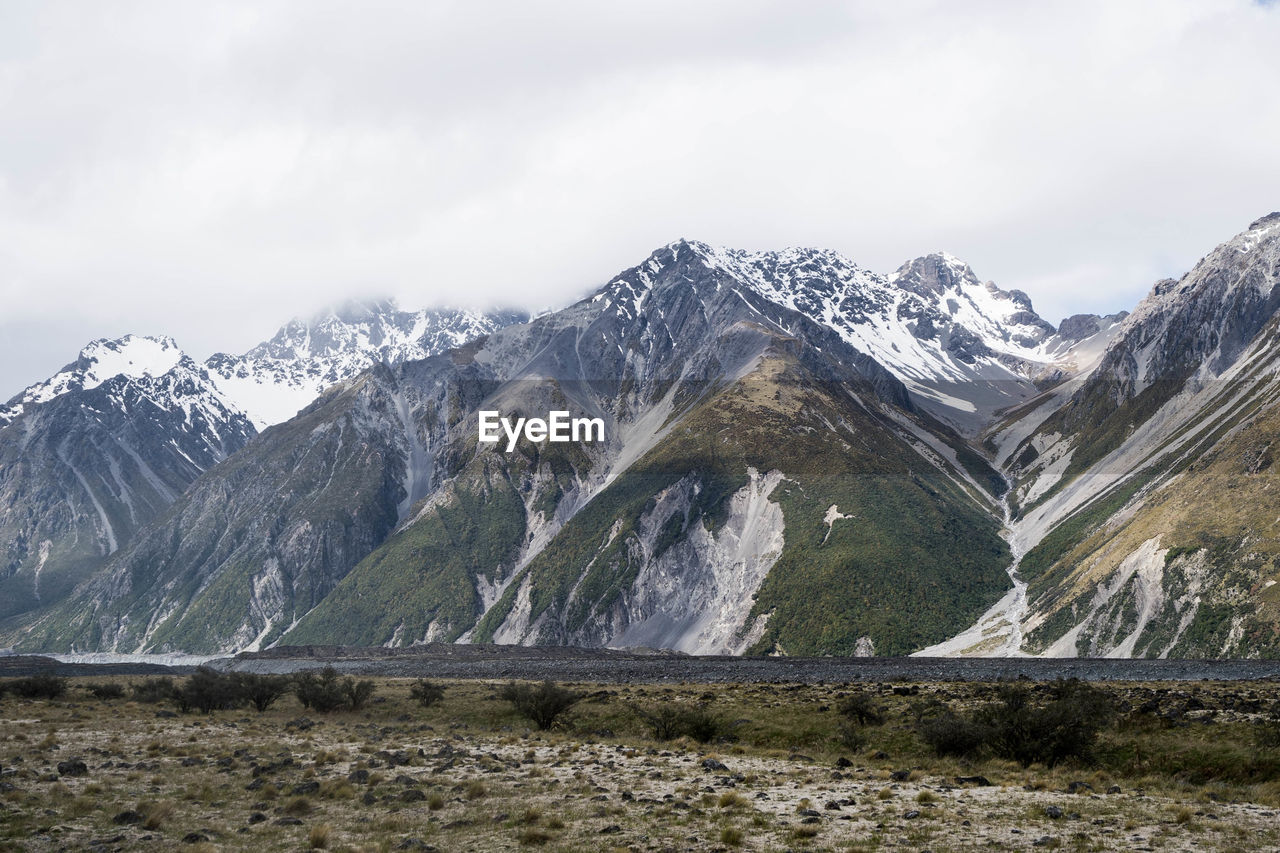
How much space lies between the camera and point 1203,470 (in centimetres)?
16112

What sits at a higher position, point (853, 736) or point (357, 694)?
point (853, 736)

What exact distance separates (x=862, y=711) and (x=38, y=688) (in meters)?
66.3

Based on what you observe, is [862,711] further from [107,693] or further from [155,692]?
[107,693]

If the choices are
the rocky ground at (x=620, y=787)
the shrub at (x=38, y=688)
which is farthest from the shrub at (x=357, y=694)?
the shrub at (x=38, y=688)

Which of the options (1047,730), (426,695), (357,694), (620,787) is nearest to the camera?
(620,787)

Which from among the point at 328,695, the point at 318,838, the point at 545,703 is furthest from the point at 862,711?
the point at 328,695

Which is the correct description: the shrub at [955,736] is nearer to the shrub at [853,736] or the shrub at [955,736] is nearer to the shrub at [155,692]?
the shrub at [853,736]

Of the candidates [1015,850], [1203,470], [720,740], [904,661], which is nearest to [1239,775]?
[1015,850]

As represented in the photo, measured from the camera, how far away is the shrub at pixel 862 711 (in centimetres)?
5272

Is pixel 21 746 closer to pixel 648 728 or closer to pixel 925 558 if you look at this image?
pixel 648 728

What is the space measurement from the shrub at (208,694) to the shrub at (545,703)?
23608 mm

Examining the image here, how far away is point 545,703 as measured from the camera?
2340 inches

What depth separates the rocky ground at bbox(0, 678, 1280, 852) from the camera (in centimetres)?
2631

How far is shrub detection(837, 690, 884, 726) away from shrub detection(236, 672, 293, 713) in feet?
146
